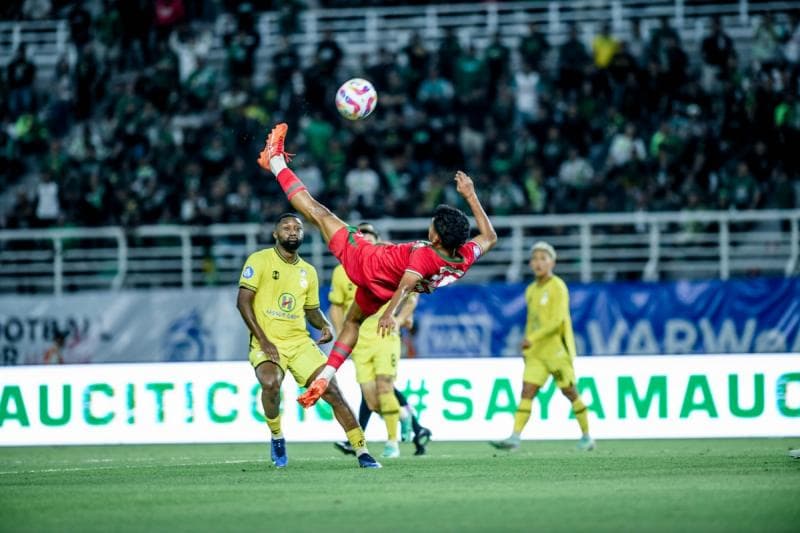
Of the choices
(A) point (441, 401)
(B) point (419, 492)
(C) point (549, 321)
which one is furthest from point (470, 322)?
(B) point (419, 492)

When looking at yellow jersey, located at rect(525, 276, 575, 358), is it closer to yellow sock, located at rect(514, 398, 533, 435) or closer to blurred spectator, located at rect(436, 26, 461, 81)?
yellow sock, located at rect(514, 398, 533, 435)

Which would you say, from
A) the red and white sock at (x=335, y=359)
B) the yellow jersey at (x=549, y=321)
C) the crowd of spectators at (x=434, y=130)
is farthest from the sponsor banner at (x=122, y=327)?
the red and white sock at (x=335, y=359)

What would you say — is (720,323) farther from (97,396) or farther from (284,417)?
(97,396)

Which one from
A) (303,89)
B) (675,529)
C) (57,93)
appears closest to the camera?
(675,529)

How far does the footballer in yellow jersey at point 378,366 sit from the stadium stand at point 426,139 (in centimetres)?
699

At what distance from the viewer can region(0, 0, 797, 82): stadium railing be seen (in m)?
26.7

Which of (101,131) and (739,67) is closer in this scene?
(739,67)

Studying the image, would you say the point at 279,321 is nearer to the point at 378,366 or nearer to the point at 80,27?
the point at 378,366

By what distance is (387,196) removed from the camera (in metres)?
23.5

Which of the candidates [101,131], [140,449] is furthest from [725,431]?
[101,131]

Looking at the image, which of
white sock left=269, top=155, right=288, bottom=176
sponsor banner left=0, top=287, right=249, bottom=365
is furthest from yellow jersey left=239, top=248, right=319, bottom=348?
sponsor banner left=0, top=287, right=249, bottom=365

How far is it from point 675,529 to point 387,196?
1580cm

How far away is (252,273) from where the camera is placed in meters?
13.0

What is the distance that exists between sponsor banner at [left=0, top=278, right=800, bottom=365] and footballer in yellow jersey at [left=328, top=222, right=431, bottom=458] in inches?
270
